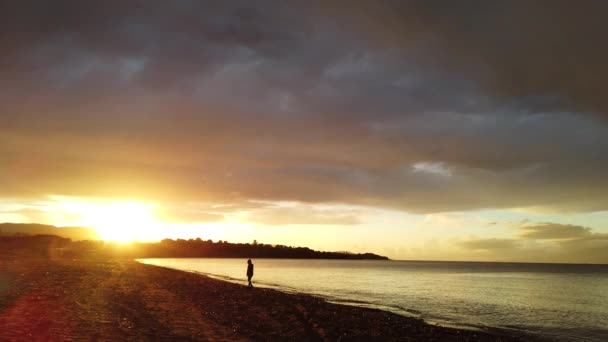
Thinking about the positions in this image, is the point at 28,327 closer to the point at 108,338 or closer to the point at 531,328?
the point at 108,338

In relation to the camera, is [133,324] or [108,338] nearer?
[108,338]

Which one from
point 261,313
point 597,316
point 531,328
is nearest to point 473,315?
point 531,328

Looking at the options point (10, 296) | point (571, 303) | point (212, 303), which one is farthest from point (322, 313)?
point (571, 303)

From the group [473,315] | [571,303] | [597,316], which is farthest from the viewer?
[571,303]

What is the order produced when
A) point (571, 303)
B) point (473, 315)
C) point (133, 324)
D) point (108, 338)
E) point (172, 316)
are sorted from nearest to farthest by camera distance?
1. point (108, 338)
2. point (133, 324)
3. point (172, 316)
4. point (473, 315)
5. point (571, 303)

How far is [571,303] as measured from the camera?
6425 centimetres

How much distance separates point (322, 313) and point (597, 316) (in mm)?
36943

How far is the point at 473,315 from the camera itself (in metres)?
44.4

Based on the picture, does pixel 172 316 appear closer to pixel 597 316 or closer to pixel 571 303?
pixel 597 316

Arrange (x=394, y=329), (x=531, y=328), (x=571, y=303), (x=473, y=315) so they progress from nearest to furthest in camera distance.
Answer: (x=394, y=329) < (x=531, y=328) < (x=473, y=315) < (x=571, y=303)

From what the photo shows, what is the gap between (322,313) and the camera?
3259 centimetres

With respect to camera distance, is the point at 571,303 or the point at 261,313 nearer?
the point at 261,313

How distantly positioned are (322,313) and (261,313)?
16.7 ft

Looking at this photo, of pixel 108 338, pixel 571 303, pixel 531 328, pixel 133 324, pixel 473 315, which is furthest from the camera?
pixel 571 303
